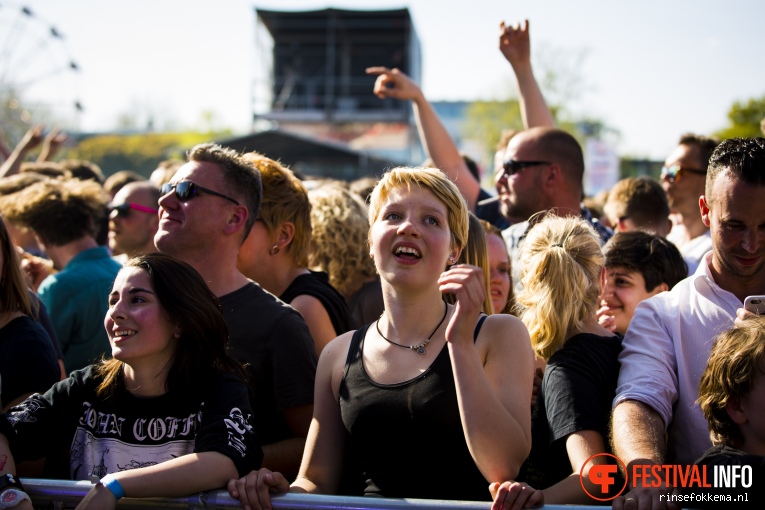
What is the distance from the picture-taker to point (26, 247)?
6.56m

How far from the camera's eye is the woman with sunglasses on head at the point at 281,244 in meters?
4.04

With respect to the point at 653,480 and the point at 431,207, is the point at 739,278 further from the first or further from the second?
the point at 431,207

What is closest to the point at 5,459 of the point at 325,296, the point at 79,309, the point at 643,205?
the point at 325,296

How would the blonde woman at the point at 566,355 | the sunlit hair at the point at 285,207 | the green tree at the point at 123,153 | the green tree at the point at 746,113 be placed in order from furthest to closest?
the green tree at the point at 123,153 → the green tree at the point at 746,113 → the sunlit hair at the point at 285,207 → the blonde woman at the point at 566,355

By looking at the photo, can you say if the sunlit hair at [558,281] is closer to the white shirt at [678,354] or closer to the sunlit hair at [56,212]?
the white shirt at [678,354]

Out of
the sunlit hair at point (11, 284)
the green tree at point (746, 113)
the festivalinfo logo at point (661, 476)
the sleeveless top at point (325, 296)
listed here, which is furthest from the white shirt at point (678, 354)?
the green tree at point (746, 113)

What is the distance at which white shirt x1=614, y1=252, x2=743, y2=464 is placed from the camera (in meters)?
2.87

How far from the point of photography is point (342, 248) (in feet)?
15.8

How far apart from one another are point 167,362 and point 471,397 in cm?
115

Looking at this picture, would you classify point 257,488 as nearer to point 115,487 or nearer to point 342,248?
point 115,487

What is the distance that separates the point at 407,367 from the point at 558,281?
0.82m

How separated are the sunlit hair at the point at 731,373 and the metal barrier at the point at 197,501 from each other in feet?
3.34

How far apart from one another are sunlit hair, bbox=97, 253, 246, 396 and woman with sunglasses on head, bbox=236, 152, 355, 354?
94cm

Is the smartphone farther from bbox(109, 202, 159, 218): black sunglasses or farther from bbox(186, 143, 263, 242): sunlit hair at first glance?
bbox(109, 202, 159, 218): black sunglasses
